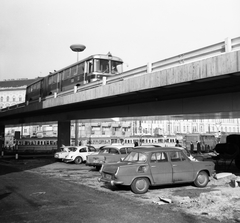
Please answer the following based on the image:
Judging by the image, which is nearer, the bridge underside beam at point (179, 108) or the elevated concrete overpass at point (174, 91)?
the elevated concrete overpass at point (174, 91)

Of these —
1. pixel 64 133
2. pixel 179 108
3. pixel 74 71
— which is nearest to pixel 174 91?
pixel 179 108

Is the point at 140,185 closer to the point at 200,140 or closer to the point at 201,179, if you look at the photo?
the point at 201,179

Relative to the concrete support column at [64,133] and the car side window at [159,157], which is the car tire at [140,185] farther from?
the concrete support column at [64,133]

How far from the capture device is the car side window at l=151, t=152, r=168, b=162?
1070 centimetres

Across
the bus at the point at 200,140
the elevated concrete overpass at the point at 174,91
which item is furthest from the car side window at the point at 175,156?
→ the bus at the point at 200,140

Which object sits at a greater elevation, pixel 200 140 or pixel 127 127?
pixel 127 127

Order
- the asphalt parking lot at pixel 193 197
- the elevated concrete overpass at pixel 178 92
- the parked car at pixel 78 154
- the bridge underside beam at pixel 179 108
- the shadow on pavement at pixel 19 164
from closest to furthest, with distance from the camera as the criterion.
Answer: the asphalt parking lot at pixel 193 197
the elevated concrete overpass at pixel 178 92
the bridge underside beam at pixel 179 108
the shadow on pavement at pixel 19 164
the parked car at pixel 78 154

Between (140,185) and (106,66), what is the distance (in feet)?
45.1

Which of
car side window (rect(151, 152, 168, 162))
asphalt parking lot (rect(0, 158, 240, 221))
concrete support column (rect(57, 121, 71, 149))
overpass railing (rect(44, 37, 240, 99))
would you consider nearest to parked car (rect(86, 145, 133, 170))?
asphalt parking lot (rect(0, 158, 240, 221))

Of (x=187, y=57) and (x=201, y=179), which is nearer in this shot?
(x=201, y=179)

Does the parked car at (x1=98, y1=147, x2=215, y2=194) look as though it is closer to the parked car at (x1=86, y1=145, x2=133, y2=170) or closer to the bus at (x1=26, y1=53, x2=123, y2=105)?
the parked car at (x1=86, y1=145, x2=133, y2=170)

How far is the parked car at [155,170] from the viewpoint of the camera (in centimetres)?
1009

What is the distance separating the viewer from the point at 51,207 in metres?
7.96

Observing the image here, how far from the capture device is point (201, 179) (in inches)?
453
